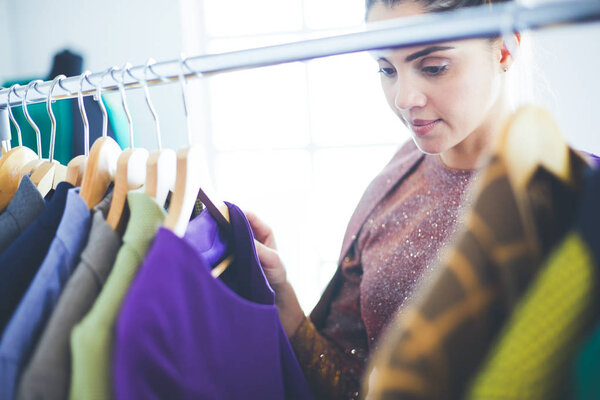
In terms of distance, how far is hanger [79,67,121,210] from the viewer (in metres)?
0.52

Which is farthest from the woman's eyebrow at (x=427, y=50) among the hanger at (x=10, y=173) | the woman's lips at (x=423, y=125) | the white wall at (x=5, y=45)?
the white wall at (x=5, y=45)

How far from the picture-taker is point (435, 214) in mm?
809

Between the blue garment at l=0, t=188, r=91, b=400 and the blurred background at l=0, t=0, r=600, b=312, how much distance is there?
5.22 feet

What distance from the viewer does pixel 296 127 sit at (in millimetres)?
2264

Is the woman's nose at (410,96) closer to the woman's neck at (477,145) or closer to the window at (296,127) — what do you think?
the woman's neck at (477,145)

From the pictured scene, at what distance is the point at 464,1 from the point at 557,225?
55 centimetres

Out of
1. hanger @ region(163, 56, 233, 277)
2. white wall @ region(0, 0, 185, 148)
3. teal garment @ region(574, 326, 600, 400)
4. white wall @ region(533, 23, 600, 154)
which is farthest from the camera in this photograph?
white wall @ region(0, 0, 185, 148)

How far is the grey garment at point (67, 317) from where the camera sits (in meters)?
0.36

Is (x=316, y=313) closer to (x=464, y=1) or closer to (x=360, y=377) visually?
(x=360, y=377)

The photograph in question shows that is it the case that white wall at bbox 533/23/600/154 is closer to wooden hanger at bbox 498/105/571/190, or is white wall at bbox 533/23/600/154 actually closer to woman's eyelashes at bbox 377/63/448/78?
woman's eyelashes at bbox 377/63/448/78

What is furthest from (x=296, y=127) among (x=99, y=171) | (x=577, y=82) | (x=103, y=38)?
(x=99, y=171)

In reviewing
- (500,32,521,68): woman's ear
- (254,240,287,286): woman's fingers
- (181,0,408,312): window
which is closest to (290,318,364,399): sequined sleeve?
(254,240,287,286): woman's fingers

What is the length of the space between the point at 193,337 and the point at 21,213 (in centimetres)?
28

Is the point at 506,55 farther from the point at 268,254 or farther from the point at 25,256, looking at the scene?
the point at 25,256
